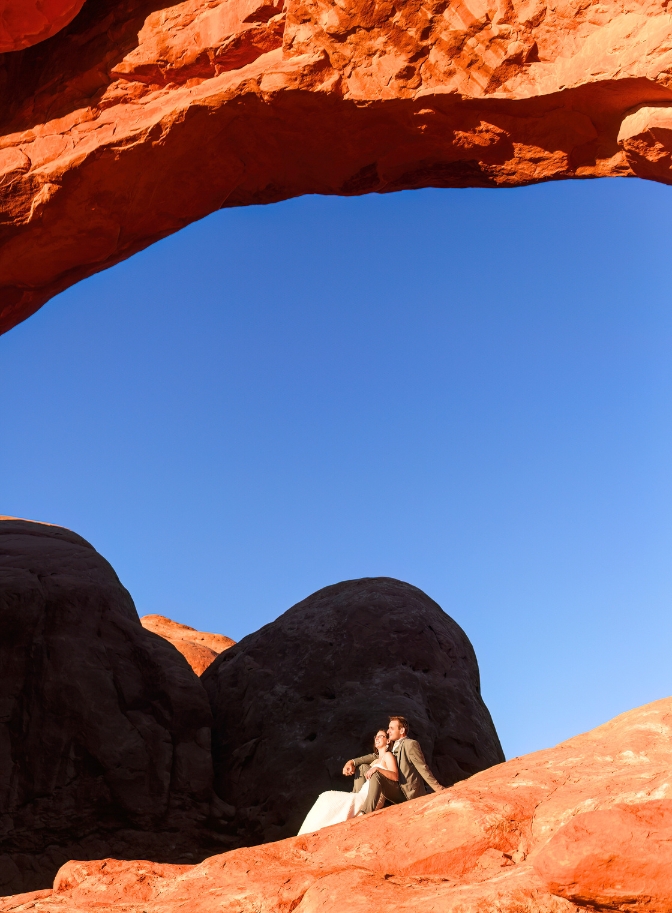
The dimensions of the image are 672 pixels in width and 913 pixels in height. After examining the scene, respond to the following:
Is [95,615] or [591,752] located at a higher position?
[95,615]

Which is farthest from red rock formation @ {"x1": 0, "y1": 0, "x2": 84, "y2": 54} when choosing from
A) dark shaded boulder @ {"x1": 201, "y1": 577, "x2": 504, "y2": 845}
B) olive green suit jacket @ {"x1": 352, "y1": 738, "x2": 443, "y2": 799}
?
dark shaded boulder @ {"x1": 201, "y1": 577, "x2": 504, "y2": 845}

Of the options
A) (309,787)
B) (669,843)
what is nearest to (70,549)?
(309,787)

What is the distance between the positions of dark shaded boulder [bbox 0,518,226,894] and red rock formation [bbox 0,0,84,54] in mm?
7303

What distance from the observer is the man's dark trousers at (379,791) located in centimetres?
783

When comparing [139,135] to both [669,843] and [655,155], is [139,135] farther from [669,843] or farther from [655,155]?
[669,843]

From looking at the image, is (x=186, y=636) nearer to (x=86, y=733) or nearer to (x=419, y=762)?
(x=86, y=733)

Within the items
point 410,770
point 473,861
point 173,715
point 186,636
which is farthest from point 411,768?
point 186,636

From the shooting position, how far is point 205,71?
8.84 metres

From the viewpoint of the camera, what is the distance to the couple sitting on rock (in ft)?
25.3

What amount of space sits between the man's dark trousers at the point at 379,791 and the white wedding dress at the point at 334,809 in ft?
0.11

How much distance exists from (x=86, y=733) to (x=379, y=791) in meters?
5.85

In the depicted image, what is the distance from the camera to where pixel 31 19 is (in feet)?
28.2

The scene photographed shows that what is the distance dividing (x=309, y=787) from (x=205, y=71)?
8953 mm

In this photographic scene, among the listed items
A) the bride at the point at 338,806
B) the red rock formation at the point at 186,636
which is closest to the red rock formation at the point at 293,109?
the bride at the point at 338,806
